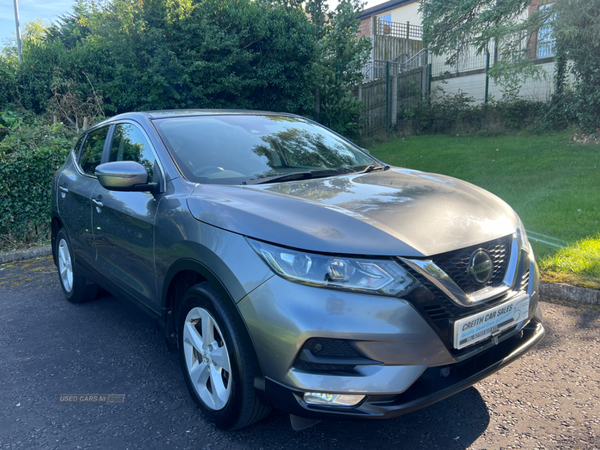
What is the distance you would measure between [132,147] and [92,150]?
96 cm

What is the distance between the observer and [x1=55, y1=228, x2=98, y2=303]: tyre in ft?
14.7

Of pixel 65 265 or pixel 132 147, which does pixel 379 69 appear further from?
pixel 132 147

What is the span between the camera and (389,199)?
102 inches

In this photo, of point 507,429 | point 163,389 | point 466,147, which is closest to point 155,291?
point 163,389

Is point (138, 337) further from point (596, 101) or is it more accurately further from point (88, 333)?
point (596, 101)

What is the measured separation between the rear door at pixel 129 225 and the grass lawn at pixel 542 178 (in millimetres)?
3423

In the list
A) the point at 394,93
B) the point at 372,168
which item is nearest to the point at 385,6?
the point at 394,93

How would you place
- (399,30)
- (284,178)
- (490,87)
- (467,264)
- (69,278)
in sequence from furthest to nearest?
(399,30) < (490,87) < (69,278) < (284,178) < (467,264)

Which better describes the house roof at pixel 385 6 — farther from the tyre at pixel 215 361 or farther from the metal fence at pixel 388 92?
the tyre at pixel 215 361

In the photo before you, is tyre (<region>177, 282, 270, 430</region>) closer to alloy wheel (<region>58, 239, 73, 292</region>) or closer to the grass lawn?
alloy wheel (<region>58, 239, 73, 292</region>)

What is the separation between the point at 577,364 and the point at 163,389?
2.63 meters

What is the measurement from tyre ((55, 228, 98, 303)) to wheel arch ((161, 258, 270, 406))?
1.87 m

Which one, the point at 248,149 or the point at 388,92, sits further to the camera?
the point at 388,92

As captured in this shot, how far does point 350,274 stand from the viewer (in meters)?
2.08
